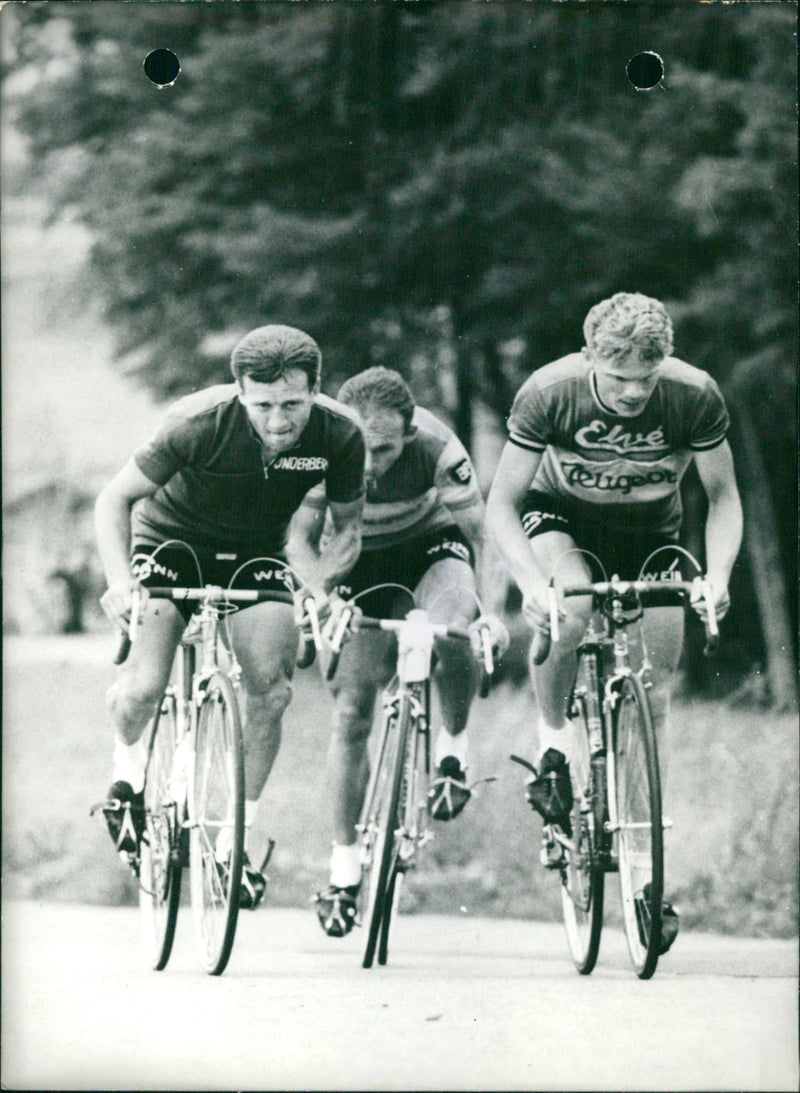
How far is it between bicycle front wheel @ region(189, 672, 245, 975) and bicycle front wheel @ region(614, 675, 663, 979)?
1.25 meters

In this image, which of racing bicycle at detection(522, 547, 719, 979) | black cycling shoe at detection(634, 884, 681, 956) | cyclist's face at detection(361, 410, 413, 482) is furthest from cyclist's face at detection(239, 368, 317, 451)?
black cycling shoe at detection(634, 884, 681, 956)

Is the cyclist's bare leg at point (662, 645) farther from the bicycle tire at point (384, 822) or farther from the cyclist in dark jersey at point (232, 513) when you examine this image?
the cyclist in dark jersey at point (232, 513)

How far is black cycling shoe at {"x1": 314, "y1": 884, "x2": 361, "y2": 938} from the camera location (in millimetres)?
5836

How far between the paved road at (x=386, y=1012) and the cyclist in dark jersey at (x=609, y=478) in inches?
25.5

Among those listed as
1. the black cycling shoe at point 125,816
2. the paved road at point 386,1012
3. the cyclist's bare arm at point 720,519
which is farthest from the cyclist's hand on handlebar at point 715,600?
the black cycling shoe at point 125,816

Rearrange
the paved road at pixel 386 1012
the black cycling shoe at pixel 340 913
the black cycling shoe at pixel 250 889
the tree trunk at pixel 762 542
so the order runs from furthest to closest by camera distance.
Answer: the tree trunk at pixel 762 542
the black cycling shoe at pixel 340 913
the black cycling shoe at pixel 250 889
the paved road at pixel 386 1012

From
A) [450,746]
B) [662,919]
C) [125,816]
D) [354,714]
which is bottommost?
[662,919]

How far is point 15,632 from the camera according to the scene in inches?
235

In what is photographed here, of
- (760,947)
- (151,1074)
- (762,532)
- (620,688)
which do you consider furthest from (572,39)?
(151,1074)

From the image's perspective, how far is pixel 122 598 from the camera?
587 cm

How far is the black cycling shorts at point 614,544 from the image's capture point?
5902mm

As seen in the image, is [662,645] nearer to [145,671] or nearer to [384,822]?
[384,822]

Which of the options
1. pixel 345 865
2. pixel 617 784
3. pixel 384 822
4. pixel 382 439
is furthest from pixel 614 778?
pixel 382 439

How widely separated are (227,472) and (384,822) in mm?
1308
